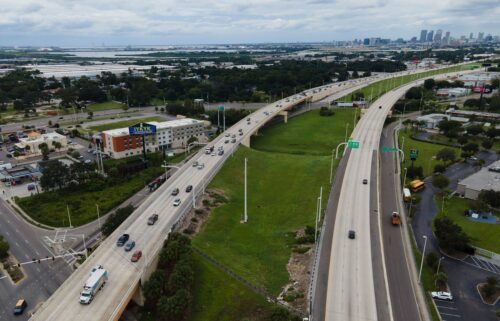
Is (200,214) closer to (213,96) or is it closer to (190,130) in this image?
(190,130)

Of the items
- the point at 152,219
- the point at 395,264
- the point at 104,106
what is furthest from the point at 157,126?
the point at 104,106

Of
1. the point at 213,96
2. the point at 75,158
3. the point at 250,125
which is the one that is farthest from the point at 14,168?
the point at 213,96

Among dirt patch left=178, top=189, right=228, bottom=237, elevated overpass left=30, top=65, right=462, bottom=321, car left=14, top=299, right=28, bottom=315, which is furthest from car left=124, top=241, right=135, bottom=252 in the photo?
car left=14, top=299, right=28, bottom=315

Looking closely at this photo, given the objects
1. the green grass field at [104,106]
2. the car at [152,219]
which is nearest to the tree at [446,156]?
the car at [152,219]

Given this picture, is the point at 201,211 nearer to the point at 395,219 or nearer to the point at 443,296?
the point at 395,219

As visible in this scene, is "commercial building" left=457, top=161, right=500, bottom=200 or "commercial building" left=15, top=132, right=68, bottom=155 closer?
"commercial building" left=457, top=161, right=500, bottom=200

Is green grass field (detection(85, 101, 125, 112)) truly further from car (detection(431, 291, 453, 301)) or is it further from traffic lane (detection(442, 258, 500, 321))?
car (detection(431, 291, 453, 301))
